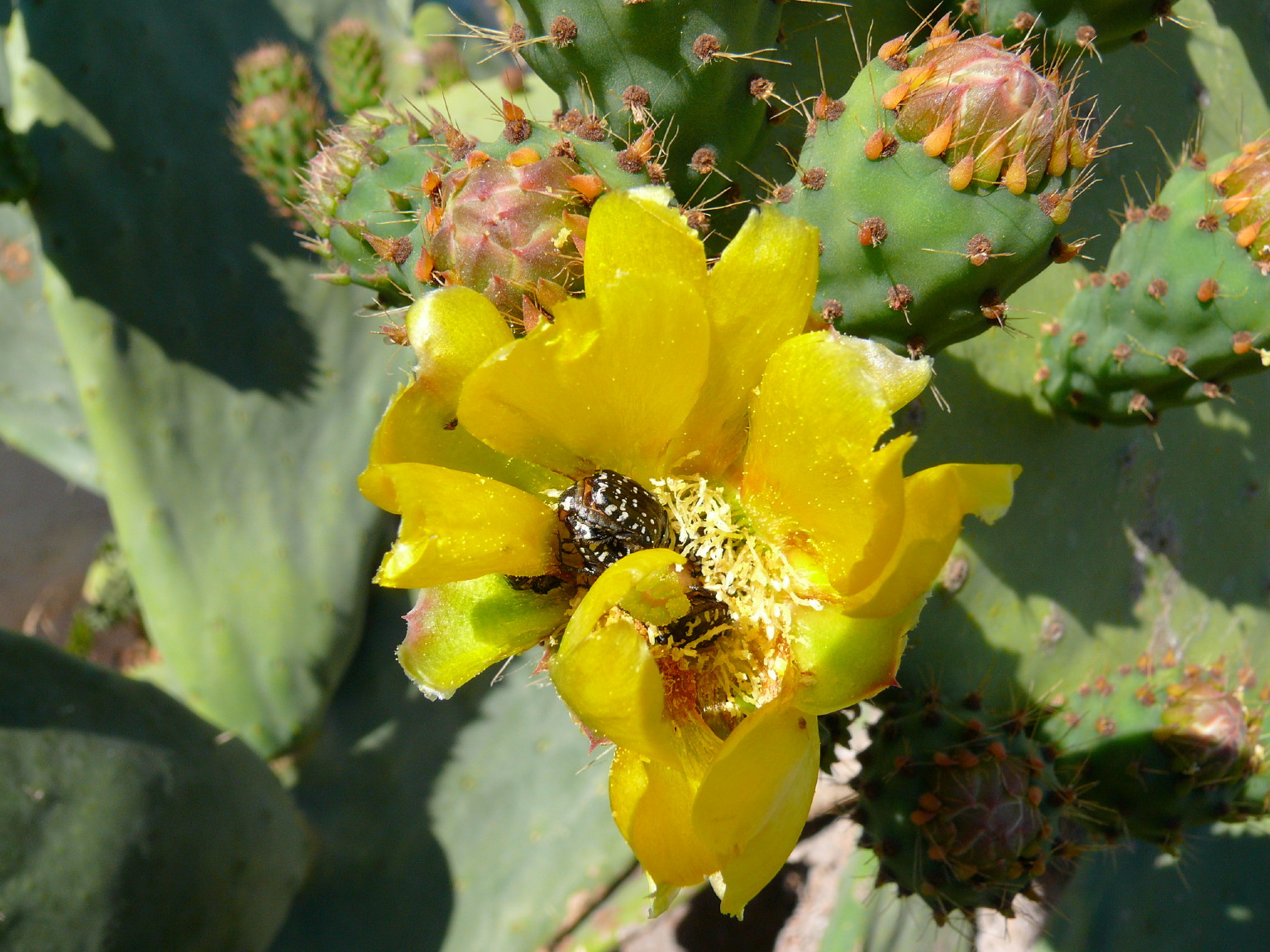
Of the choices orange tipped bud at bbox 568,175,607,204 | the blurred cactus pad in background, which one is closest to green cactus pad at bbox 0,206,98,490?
the blurred cactus pad in background

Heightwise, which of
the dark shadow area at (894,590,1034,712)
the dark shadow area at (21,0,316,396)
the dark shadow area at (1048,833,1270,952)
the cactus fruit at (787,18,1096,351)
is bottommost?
the dark shadow area at (1048,833,1270,952)

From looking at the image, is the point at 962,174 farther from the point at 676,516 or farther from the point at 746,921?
the point at 746,921

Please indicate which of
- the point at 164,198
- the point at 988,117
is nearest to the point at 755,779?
the point at 988,117

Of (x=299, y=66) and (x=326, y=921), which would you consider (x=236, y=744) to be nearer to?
(x=326, y=921)

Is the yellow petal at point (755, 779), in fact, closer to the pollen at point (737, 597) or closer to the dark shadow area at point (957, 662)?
→ the pollen at point (737, 597)

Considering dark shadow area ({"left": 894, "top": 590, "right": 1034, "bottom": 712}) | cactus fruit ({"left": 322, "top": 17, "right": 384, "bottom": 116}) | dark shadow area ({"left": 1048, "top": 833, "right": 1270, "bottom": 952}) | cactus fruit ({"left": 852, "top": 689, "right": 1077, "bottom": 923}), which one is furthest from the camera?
cactus fruit ({"left": 322, "top": 17, "right": 384, "bottom": 116})

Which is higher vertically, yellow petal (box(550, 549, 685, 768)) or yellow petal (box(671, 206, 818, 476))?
yellow petal (box(671, 206, 818, 476))

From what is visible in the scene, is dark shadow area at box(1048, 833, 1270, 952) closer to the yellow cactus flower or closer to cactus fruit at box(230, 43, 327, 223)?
the yellow cactus flower

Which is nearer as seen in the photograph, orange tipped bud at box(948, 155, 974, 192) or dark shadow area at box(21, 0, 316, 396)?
orange tipped bud at box(948, 155, 974, 192)

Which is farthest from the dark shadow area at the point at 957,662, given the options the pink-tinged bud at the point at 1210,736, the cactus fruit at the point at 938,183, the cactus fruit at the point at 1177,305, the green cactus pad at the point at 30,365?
the green cactus pad at the point at 30,365
